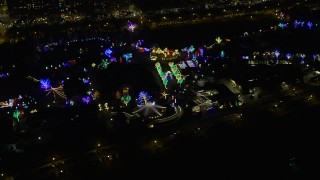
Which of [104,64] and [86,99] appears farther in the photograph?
[104,64]

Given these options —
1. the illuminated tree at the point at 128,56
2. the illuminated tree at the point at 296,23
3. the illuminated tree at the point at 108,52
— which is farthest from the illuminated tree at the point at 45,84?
the illuminated tree at the point at 296,23

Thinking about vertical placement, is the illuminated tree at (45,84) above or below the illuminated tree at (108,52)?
below

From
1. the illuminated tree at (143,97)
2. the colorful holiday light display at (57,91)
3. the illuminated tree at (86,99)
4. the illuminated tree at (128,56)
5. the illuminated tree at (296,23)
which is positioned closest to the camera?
the illuminated tree at (143,97)

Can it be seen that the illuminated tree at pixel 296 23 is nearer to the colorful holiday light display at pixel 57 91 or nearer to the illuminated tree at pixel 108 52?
the illuminated tree at pixel 108 52

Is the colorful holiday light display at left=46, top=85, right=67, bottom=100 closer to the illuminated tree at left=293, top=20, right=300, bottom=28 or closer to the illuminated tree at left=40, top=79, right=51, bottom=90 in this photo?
the illuminated tree at left=40, top=79, right=51, bottom=90

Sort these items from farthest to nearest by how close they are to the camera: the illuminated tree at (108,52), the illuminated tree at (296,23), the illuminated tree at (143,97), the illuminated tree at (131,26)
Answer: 1. the illuminated tree at (131,26)
2. the illuminated tree at (296,23)
3. the illuminated tree at (108,52)
4. the illuminated tree at (143,97)

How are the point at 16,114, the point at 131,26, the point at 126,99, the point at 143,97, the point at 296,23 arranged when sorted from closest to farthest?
1. the point at 16,114
2. the point at 143,97
3. the point at 126,99
4. the point at 296,23
5. the point at 131,26

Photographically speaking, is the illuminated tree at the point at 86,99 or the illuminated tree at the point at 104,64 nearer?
the illuminated tree at the point at 86,99

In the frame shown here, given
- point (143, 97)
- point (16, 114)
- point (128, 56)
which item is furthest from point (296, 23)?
point (16, 114)

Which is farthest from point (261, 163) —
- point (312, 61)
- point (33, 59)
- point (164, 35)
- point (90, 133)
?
point (164, 35)

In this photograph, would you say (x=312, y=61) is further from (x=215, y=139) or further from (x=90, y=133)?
(x=90, y=133)

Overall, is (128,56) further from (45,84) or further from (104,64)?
(45,84)

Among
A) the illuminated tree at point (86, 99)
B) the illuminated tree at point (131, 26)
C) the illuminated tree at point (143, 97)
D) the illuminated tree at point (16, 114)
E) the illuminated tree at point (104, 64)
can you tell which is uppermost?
the illuminated tree at point (131, 26)
